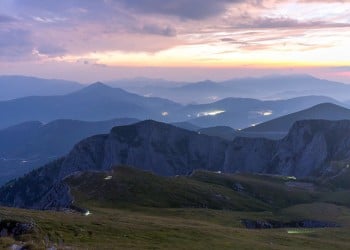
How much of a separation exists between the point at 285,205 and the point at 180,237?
106002 mm

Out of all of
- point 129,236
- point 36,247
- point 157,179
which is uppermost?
point 36,247

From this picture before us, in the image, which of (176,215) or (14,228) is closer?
(14,228)

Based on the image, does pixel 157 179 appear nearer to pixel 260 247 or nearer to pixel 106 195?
pixel 106 195

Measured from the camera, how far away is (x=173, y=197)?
135375 millimetres

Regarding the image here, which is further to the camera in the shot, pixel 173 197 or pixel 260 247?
pixel 173 197

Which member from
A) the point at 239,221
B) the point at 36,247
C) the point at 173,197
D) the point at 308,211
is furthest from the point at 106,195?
the point at 36,247

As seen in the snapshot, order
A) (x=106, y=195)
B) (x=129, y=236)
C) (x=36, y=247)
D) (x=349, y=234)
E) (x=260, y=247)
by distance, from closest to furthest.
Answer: (x=36, y=247) → (x=129, y=236) → (x=260, y=247) → (x=349, y=234) → (x=106, y=195)

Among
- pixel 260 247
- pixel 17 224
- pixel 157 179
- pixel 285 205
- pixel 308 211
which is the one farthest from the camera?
pixel 285 205

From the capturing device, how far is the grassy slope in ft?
194

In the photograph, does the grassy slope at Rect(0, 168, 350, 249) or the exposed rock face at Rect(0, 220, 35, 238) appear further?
the grassy slope at Rect(0, 168, 350, 249)

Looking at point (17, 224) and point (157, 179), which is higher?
point (17, 224)

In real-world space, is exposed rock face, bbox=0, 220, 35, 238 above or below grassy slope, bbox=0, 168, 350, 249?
above

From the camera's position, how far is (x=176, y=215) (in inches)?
4092

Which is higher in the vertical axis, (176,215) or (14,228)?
(14,228)
